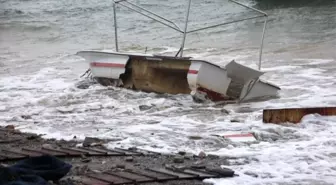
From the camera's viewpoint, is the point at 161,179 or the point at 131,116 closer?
the point at 161,179

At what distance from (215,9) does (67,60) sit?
51.9 feet

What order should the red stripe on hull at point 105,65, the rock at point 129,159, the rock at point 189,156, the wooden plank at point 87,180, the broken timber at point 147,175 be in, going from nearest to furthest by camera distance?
1. the wooden plank at point 87,180
2. the broken timber at point 147,175
3. the rock at point 129,159
4. the rock at point 189,156
5. the red stripe on hull at point 105,65

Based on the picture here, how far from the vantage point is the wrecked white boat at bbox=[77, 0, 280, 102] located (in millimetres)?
9688

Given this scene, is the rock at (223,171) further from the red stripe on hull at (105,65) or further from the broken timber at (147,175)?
the red stripe on hull at (105,65)

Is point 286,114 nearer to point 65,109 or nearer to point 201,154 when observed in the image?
point 201,154

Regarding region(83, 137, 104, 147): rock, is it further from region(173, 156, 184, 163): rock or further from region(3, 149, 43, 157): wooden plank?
region(173, 156, 184, 163): rock

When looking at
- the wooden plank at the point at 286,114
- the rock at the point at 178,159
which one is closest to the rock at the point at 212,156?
the rock at the point at 178,159

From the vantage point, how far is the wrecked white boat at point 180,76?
9.69 metres

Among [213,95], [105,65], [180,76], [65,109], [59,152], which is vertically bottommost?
[59,152]

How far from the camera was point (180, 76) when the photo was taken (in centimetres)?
1088

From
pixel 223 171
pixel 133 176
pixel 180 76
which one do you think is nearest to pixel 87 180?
pixel 133 176

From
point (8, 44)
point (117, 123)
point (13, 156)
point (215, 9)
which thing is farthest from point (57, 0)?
point (13, 156)

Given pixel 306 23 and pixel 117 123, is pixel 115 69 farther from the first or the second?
pixel 306 23

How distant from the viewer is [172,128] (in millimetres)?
7918
